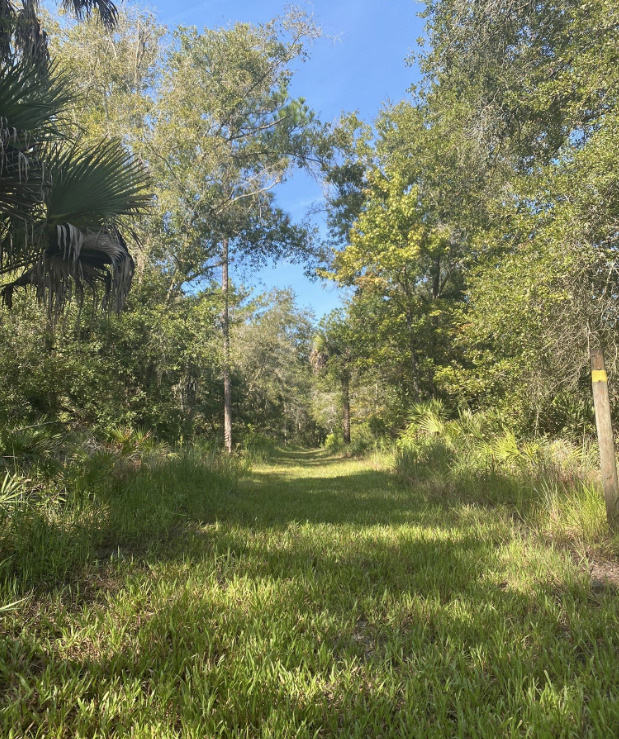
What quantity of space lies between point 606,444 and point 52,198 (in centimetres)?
679

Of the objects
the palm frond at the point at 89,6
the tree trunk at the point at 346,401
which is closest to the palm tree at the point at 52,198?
the palm frond at the point at 89,6

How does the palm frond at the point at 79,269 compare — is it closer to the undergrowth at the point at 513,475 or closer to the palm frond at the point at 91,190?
the palm frond at the point at 91,190

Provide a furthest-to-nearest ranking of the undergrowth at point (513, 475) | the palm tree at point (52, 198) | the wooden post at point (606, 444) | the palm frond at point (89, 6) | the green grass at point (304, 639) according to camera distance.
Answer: the palm frond at point (89, 6) → the palm tree at point (52, 198) → the undergrowth at point (513, 475) → the wooden post at point (606, 444) → the green grass at point (304, 639)

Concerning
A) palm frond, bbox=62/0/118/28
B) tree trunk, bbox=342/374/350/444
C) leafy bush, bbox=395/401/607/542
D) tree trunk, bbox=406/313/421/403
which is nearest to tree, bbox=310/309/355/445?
tree trunk, bbox=342/374/350/444

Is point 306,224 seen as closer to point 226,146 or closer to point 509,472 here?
point 226,146

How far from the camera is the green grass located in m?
1.65

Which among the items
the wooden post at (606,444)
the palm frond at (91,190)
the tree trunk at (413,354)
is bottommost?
the wooden post at (606,444)

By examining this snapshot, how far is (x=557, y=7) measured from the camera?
8625mm

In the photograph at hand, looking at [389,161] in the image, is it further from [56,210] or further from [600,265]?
[56,210]

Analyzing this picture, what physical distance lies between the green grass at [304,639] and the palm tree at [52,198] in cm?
308

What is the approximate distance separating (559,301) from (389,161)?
41.6 feet

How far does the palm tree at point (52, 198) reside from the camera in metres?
4.40

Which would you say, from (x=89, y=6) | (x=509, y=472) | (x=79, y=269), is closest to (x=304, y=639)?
(x=79, y=269)

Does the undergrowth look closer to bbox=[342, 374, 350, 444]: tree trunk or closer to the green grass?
the green grass
